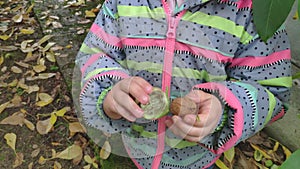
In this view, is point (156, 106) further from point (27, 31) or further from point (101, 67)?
point (27, 31)

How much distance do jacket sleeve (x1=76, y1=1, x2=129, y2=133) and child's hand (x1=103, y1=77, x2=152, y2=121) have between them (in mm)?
96

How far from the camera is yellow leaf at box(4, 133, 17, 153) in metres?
1.52

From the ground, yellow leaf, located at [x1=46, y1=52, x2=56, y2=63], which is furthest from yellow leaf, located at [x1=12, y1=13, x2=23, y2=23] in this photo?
yellow leaf, located at [x1=46, y1=52, x2=56, y2=63]

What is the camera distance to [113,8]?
1050 mm

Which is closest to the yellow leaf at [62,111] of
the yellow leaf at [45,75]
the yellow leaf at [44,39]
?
the yellow leaf at [45,75]

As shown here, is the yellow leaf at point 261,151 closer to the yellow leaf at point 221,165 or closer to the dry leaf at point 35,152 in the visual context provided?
the yellow leaf at point 221,165

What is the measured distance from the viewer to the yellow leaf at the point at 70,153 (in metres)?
1.47

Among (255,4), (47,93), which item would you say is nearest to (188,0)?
(255,4)

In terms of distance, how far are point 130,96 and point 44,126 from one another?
0.86 metres

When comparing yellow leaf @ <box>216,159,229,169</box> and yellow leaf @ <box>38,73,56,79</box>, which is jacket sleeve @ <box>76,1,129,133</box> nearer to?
yellow leaf @ <box>216,159,229,169</box>

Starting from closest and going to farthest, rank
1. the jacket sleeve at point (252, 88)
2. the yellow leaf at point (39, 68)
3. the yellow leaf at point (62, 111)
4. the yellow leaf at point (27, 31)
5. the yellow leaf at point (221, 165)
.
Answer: the jacket sleeve at point (252, 88) < the yellow leaf at point (221, 165) < the yellow leaf at point (62, 111) < the yellow leaf at point (39, 68) < the yellow leaf at point (27, 31)

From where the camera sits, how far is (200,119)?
80 centimetres

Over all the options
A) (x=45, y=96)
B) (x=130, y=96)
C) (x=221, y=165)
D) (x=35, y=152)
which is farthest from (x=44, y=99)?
(x=130, y=96)

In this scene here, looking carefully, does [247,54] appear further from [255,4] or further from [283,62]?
[255,4]
